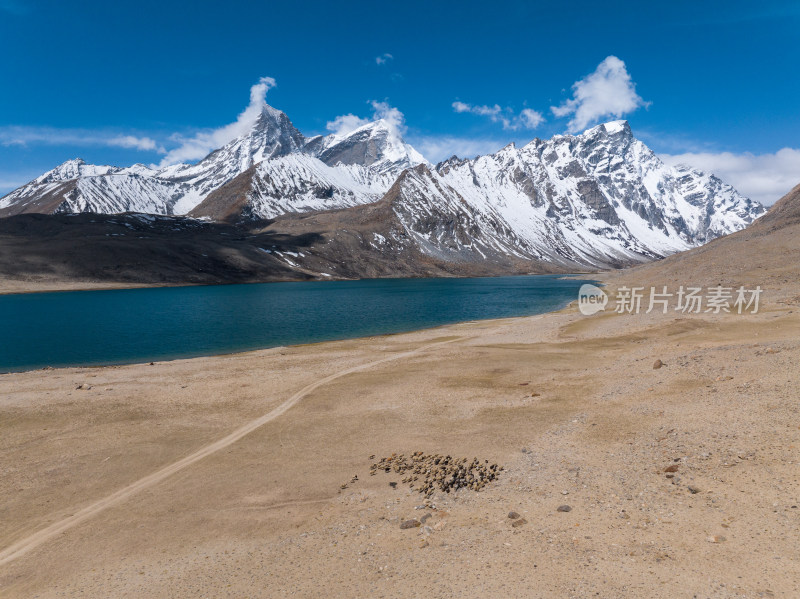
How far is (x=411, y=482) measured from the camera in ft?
53.3

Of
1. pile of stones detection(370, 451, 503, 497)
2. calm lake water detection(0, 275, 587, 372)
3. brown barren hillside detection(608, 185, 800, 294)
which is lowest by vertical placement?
calm lake water detection(0, 275, 587, 372)

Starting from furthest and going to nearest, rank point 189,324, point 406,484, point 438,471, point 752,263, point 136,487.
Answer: point 752,263
point 189,324
point 136,487
point 438,471
point 406,484

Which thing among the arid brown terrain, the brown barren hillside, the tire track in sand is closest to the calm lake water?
the arid brown terrain

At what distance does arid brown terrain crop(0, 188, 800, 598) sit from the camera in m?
10.8

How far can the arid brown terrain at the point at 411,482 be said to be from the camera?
10.8m

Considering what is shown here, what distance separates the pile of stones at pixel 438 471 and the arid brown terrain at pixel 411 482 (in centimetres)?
40

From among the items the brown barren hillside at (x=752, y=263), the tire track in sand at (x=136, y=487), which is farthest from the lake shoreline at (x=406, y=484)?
the brown barren hillside at (x=752, y=263)

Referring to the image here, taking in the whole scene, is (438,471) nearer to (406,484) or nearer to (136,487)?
(406,484)

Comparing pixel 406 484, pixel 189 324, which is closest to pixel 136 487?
pixel 406 484

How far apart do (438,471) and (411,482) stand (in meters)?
1.09

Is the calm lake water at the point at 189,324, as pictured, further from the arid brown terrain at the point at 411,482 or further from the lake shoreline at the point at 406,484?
the arid brown terrain at the point at 411,482

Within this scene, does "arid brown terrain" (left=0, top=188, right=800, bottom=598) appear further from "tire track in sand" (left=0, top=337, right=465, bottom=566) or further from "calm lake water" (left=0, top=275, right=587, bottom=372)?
"calm lake water" (left=0, top=275, right=587, bottom=372)

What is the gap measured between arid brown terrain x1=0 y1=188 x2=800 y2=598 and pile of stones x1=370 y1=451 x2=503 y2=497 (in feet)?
1.30

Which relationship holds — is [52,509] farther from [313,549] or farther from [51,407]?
[51,407]
